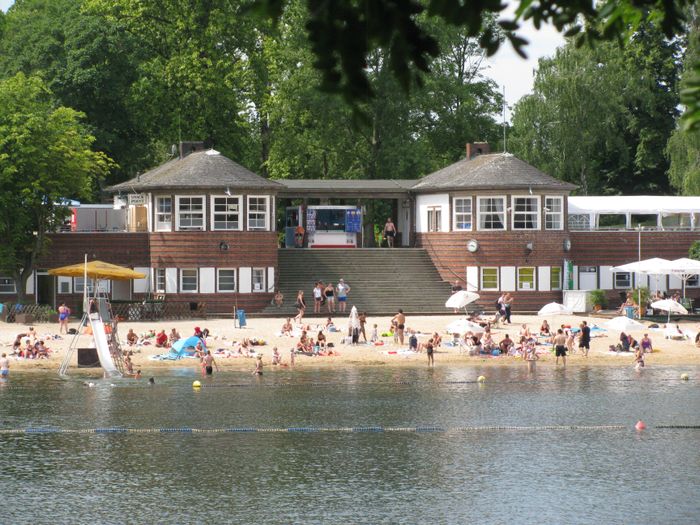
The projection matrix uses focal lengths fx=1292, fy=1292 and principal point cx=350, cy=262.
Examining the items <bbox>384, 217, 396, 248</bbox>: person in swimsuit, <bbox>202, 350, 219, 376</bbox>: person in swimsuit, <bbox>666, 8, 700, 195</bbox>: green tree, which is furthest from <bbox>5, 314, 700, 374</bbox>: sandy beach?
<bbox>666, 8, 700, 195</bbox>: green tree

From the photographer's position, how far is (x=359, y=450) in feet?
121

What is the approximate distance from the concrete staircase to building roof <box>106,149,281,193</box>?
4817mm

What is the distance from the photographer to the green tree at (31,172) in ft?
197

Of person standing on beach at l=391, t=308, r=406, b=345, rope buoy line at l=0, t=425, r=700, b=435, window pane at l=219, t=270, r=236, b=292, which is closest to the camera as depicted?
rope buoy line at l=0, t=425, r=700, b=435

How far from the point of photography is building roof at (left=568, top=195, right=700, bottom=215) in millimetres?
69938

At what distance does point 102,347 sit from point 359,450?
16.6m

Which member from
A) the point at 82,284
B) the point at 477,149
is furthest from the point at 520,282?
the point at 82,284

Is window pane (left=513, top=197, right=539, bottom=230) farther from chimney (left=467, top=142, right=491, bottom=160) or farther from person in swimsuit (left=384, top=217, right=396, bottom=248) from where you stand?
person in swimsuit (left=384, top=217, right=396, bottom=248)

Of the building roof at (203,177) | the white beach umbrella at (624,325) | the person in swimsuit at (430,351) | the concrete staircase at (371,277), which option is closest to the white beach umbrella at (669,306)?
the white beach umbrella at (624,325)

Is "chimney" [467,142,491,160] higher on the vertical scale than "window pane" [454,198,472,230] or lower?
higher

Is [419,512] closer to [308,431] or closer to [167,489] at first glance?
[167,489]

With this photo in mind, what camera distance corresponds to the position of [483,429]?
4044 cm

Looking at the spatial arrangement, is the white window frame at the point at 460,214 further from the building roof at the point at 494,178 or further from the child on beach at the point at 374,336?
the child on beach at the point at 374,336

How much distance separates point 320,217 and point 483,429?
33.0 meters
